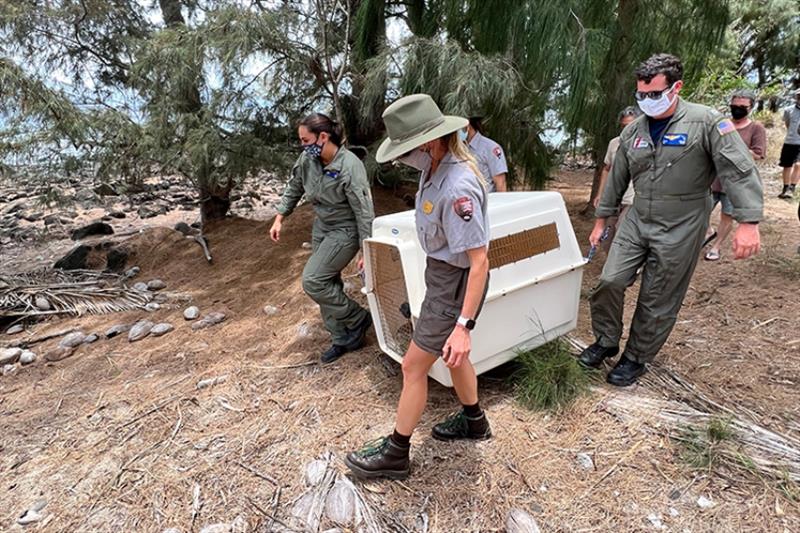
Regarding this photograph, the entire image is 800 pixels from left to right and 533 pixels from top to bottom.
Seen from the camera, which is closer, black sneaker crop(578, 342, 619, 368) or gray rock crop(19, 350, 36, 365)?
black sneaker crop(578, 342, 619, 368)

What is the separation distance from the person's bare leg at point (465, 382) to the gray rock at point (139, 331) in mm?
2989

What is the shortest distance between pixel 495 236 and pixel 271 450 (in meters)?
1.37

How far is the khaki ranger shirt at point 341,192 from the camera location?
2719 mm

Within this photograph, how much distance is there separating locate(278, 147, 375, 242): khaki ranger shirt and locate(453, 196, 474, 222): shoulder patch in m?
1.20

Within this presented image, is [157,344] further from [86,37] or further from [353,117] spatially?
[86,37]

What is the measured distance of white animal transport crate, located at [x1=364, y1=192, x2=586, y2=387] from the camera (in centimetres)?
215

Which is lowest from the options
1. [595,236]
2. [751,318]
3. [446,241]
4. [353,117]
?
[751,318]

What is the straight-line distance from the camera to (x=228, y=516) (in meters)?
1.83

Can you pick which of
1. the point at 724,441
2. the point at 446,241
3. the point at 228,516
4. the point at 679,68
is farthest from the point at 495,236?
the point at 228,516

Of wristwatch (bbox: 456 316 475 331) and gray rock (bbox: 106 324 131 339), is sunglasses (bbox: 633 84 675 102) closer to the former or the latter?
A: wristwatch (bbox: 456 316 475 331)

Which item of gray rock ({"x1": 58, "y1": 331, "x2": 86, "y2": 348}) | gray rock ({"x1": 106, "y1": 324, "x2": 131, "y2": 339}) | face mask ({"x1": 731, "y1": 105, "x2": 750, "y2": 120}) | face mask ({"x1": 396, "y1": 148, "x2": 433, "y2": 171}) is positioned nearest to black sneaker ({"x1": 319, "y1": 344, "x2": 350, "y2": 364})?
A: face mask ({"x1": 396, "y1": 148, "x2": 433, "y2": 171})

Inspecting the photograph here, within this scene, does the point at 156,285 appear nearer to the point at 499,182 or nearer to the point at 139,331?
the point at 139,331

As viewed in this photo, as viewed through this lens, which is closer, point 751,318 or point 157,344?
point 751,318

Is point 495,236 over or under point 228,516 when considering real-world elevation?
over
